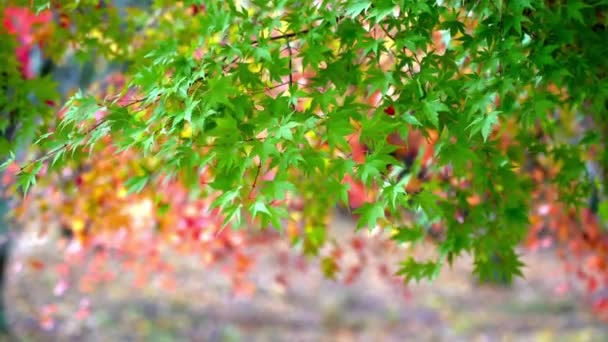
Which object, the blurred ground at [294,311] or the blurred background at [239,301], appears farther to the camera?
the blurred ground at [294,311]

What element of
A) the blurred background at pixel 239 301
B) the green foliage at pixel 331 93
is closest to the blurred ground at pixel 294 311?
the blurred background at pixel 239 301

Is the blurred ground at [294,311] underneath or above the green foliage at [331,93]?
underneath

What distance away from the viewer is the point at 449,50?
2.75 metres

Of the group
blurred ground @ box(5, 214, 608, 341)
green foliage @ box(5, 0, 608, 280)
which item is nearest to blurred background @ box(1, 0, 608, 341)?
blurred ground @ box(5, 214, 608, 341)

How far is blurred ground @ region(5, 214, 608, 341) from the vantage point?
28.7 ft

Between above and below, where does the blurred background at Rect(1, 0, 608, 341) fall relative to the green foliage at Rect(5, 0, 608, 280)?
below

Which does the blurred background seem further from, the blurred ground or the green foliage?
the green foliage

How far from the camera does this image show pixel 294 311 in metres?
9.91

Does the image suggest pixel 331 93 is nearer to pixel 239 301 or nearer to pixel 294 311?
pixel 294 311

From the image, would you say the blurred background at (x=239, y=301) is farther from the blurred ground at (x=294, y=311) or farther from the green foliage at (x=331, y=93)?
the green foliage at (x=331, y=93)

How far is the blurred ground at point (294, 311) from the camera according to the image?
28.7ft

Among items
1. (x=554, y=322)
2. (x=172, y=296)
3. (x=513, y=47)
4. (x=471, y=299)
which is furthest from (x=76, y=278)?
(x=513, y=47)

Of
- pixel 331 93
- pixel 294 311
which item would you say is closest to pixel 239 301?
pixel 294 311

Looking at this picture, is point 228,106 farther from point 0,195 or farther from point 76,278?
point 76,278
